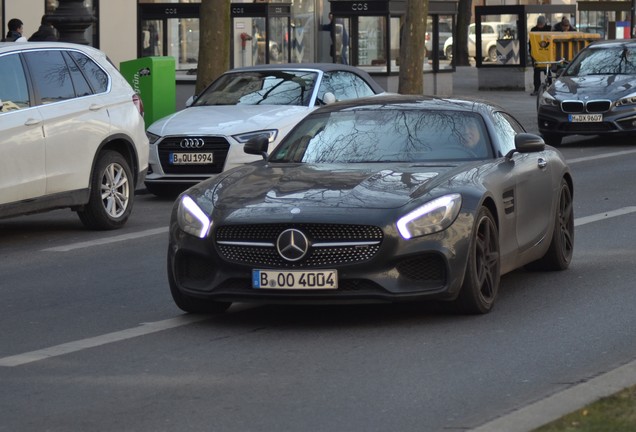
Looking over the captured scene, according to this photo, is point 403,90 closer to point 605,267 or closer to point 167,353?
point 605,267

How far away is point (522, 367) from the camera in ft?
25.8

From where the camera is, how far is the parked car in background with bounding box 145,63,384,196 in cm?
1717

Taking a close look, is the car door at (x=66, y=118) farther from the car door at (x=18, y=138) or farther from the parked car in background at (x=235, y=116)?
the parked car in background at (x=235, y=116)

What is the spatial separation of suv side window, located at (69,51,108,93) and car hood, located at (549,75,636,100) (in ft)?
37.4

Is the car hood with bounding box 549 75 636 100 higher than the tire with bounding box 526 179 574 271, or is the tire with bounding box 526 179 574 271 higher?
the car hood with bounding box 549 75 636 100

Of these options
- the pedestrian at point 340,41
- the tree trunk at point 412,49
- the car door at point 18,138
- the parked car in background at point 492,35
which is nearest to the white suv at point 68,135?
the car door at point 18,138

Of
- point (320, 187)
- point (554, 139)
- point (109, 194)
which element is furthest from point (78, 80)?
point (554, 139)

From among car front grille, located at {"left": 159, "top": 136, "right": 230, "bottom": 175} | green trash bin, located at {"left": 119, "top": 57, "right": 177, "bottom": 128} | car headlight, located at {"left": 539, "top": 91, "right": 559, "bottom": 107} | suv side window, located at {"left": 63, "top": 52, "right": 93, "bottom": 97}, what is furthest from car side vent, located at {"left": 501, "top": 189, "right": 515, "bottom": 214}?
car headlight, located at {"left": 539, "top": 91, "right": 559, "bottom": 107}

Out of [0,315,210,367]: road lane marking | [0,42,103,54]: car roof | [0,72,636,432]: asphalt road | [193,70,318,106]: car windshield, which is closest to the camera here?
[0,72,636,432]: asphalt road

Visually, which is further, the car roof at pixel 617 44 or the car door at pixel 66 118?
the car roof at pixel 617 44

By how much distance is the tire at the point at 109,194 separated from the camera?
14398 millimetres

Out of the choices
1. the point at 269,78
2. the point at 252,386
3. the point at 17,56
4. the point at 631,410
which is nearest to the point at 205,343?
the point at 252,386

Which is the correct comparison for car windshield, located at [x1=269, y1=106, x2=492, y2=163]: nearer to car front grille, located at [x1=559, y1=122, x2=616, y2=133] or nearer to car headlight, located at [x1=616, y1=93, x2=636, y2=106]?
car front grille, located at [x1=559, y1=122, x2=616, y2=133]

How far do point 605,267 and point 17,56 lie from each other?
5.43m
